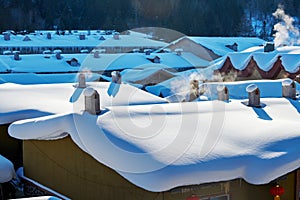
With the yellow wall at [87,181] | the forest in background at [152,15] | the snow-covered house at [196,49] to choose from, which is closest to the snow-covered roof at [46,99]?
the yellow wall at [87,181]

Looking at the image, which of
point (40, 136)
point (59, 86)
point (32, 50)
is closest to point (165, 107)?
point (40, 136)

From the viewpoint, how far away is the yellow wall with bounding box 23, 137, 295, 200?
625cm

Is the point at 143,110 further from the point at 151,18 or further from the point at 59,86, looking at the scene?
the point at 151,18

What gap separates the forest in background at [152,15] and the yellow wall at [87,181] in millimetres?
45307

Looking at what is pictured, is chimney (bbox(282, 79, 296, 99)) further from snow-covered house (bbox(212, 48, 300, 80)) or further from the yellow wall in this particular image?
snow-covered house (bbox(212, 48, 300, 80))

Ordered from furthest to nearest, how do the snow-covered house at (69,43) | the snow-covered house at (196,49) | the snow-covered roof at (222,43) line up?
the snow-covered roof at (222,43) < the snow-covered house at (196,49) < the snow-covered house at (69,43)

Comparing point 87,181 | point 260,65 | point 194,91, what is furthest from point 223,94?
point 260,65

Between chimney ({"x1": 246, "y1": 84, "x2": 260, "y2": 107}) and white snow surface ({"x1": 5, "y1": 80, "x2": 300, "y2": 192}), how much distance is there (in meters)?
0.14

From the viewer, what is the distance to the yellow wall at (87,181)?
20.5 ft

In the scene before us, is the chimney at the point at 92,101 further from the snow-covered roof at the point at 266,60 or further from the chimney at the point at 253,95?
the snow-covered roof at the point at 266,60

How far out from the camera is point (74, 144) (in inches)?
278

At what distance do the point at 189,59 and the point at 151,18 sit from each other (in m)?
30.1

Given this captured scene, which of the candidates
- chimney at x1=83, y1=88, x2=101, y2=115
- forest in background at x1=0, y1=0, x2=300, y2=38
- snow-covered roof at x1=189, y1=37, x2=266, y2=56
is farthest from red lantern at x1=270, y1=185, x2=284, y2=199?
forest in background at x1=0, y1=0, x2=300, y2=38

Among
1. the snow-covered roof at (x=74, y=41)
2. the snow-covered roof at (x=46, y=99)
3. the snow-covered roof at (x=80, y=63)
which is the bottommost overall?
the snow-covered roof at (x=80, y=63)
